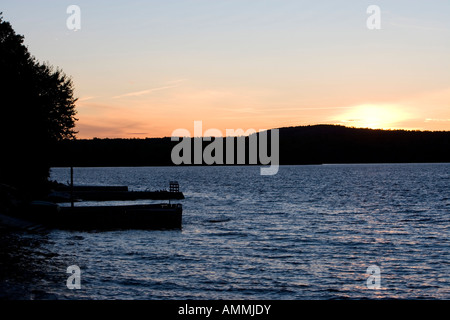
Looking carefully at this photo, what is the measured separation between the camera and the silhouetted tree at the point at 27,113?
4828 cm

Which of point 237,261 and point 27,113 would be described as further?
point 27,113

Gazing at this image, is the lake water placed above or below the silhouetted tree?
below

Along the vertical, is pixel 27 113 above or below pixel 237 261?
above

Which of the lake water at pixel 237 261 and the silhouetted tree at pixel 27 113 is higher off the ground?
the silhouetted tree at pixel 27 113

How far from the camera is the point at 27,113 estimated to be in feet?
163

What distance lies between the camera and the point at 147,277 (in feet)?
89.0

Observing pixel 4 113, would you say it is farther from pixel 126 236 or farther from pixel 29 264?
pixel 29 264

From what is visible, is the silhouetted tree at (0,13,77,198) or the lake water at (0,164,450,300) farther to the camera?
the silhouetted tree at (0,13,77,198)

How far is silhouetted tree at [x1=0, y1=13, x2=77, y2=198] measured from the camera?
1901 inches

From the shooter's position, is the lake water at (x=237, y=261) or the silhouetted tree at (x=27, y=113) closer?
the lake water at (x=237, y=261)
